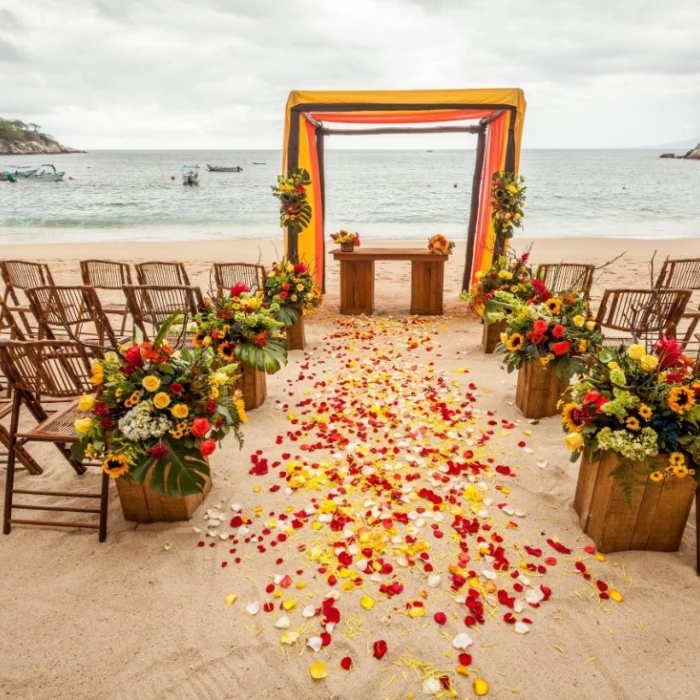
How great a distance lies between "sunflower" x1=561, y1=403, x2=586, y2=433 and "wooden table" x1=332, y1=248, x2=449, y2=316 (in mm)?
4430

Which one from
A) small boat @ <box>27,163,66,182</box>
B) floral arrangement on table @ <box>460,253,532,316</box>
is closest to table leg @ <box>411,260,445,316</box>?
floral arrangement on table @ <box>460,253,532,316</box>

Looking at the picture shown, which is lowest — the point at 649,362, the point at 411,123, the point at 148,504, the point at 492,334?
the point at 148,504

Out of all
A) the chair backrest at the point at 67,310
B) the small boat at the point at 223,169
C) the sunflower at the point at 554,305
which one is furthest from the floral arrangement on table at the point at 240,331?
the small boat at the point at 223,169

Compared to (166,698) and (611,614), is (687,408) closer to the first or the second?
(611,614)

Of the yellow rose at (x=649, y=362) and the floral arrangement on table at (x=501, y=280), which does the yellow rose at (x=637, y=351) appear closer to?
the yellow rose at (x=649, y=362)

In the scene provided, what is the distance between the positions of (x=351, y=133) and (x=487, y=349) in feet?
12.3

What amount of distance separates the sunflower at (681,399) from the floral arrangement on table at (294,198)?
207 inches

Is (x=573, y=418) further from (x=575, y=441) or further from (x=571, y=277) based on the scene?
Answer: (x=571, y=277)

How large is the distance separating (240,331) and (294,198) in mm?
3210

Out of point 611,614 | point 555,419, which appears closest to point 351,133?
point 555,419

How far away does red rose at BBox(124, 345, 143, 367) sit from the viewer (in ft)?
7.79

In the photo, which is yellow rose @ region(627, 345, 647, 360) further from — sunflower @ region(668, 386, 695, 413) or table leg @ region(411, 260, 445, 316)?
table leg @ region(411, 260, 445, 316)

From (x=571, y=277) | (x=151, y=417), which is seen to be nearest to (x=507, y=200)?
(x=571, y=277)

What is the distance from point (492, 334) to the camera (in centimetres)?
530
